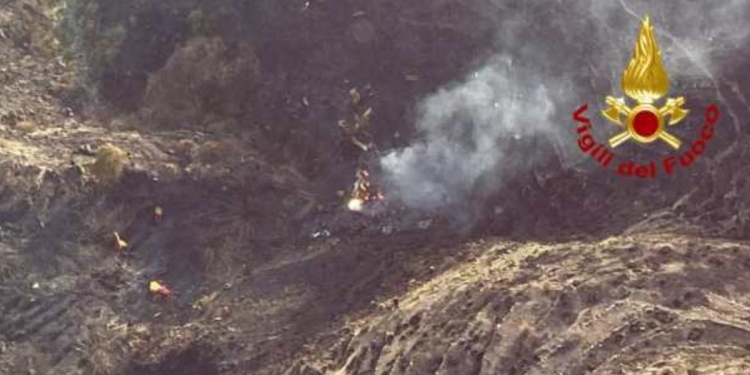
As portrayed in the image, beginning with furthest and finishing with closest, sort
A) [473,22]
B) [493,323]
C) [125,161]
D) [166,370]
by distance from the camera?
[473,22] → [125,161] → [166,370] → [493,323]

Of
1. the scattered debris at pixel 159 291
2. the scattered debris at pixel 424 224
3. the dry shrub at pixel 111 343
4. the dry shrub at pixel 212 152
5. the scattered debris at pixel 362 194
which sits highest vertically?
the dry shrub at pixel 212 152

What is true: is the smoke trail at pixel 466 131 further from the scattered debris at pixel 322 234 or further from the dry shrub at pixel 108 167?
the dry shrub at pixel 108 167

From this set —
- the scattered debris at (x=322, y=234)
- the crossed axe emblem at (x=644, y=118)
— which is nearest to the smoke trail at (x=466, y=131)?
the crossed axe emblem at (x=644, y=118)

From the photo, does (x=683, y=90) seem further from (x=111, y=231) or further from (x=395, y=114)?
(x=111, y=231)

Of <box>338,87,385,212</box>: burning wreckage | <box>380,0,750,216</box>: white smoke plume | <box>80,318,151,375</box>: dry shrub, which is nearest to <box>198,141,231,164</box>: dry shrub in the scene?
<box>338,87,385,212</box>: burning wreckage

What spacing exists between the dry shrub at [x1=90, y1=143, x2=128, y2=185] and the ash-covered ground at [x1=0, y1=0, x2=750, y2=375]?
2.9 inches

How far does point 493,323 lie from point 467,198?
25.6ft

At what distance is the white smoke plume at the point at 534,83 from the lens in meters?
27.2

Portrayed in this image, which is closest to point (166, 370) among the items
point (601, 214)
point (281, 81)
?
point (281, 81)

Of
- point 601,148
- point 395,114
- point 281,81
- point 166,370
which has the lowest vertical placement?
point 166,370

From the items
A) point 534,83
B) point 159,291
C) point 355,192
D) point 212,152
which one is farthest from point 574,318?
point 212,152

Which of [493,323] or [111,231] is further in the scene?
[111,231]

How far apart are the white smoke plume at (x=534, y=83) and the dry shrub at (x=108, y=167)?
967cm

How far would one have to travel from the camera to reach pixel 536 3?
29703mm
